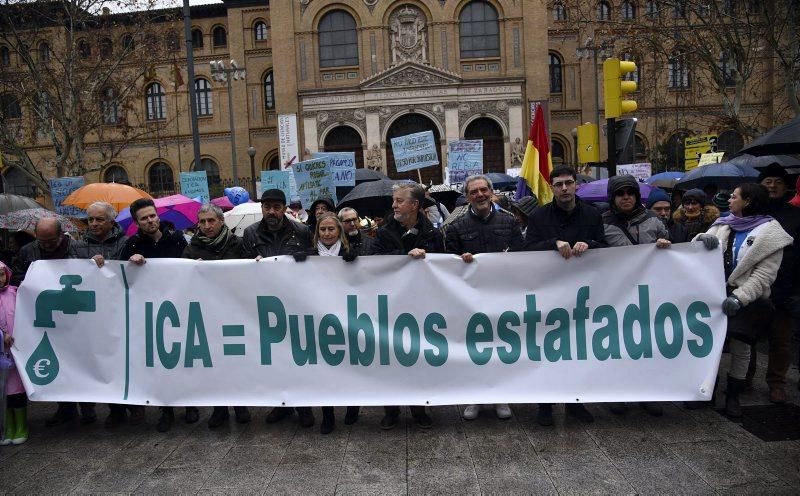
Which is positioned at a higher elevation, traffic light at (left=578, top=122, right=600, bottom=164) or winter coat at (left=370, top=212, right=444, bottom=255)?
traffic light at (left=578, top=122, right=600, bottom=164)

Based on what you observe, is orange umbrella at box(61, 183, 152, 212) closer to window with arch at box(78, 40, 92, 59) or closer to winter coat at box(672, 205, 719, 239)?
winter coat at box(672, 205, 719, 239)

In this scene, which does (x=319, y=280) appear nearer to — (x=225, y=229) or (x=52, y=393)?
(x=225, y=229)

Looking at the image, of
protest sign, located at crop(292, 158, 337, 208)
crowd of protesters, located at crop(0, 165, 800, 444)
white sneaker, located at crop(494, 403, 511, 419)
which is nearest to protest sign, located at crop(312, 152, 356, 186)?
protest sign, located at crop(292, 158, 337, 208)

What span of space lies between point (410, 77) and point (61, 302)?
29.2 metres

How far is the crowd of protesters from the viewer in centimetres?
497

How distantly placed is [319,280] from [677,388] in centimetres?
291

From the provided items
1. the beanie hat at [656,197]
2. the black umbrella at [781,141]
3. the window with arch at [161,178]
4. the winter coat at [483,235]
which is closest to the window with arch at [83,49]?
the window with arch at [161,178]

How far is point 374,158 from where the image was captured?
32969mm

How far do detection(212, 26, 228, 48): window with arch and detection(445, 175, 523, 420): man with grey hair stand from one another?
39.0 metres

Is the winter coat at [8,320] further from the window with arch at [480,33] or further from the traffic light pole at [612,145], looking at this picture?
the window with arch at [480,33]

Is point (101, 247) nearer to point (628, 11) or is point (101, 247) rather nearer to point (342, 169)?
point (342, 169)

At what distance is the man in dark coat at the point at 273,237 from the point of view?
5410mm

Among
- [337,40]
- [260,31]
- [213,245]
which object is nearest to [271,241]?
[213,245]

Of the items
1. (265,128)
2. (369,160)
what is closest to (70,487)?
(369,160)
